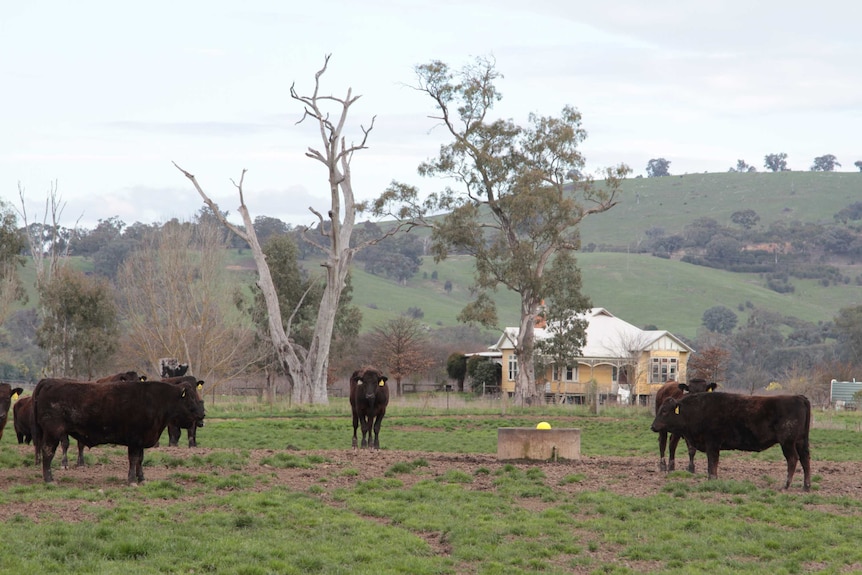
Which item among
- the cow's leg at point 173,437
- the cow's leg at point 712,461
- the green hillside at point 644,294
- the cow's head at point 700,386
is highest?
the green hillside at point 644,294

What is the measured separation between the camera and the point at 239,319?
193 feet

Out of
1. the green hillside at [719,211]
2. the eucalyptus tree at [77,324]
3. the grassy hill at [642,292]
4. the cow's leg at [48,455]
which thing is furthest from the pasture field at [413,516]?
the green hillside at [719,211]

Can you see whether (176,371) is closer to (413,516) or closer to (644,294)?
(413,516)

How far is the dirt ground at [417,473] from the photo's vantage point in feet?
51.1

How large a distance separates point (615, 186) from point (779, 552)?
1785 inches

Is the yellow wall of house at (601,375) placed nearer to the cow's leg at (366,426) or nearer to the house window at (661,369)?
the house window at (661,369)

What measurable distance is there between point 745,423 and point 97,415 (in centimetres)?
1014

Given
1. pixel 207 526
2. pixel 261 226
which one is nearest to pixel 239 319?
pixel 207 526

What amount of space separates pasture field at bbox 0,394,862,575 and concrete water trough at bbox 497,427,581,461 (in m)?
0.35

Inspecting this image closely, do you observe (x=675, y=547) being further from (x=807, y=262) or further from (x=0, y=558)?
(x=807, y=262)

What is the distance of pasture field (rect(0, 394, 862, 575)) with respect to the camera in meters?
11.2

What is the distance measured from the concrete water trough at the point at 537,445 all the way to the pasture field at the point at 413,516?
354 millimetres

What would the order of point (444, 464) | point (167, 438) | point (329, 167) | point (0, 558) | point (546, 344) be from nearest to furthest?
1. point (0, 558)
2. point (444, 464)
3. point (167, 438)
4. point (329, 167)
5. point (546, 344)

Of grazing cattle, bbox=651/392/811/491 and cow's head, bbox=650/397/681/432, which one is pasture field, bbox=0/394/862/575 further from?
cow's head, bbox=650/397/681/432
